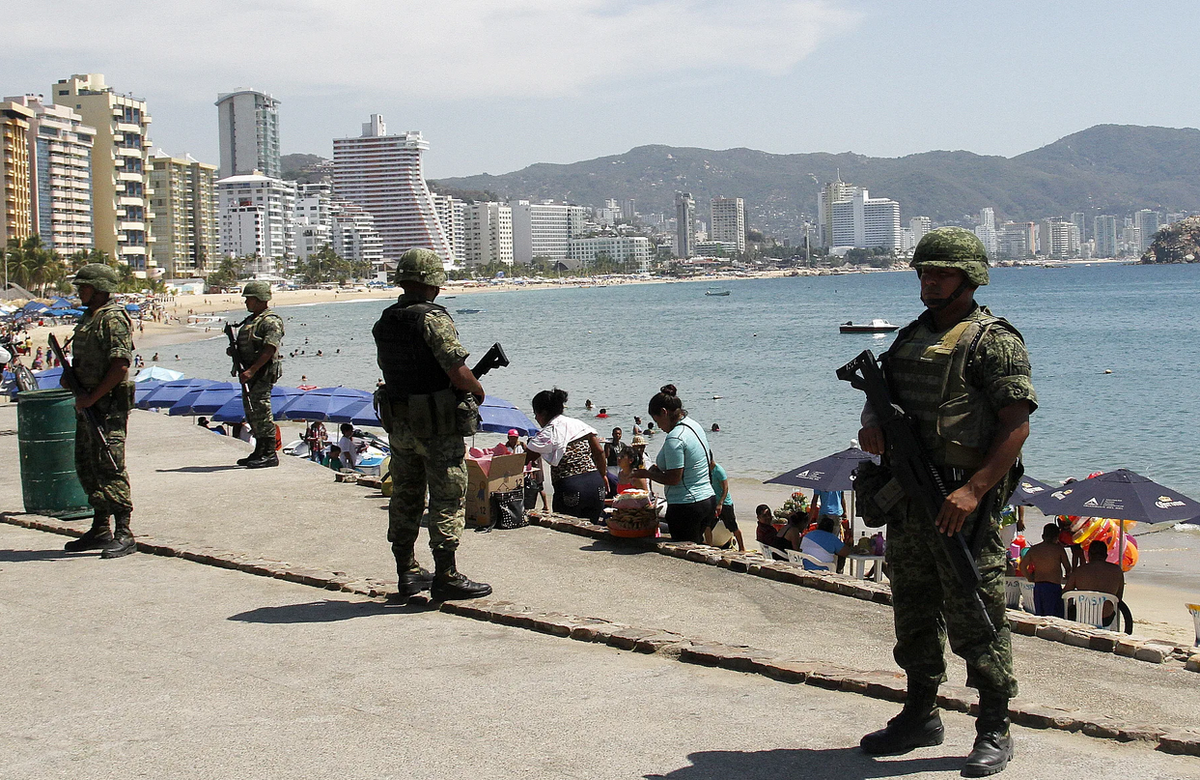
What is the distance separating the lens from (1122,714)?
195 inches

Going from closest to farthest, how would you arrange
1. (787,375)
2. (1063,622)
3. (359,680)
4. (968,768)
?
(968,768), (359,680), (1063,622), (787,375)

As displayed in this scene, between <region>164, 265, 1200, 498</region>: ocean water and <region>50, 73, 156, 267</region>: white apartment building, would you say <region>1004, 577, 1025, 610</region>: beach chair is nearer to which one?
<region>164, 265, 1200, 498</region>: ocean water

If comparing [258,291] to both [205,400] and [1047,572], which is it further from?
[205,400]

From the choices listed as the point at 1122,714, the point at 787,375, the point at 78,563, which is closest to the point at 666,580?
the point at 1122,714

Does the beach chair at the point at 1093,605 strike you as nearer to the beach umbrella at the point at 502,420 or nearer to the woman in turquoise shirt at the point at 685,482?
the woman in turquoise shirt at the point at 685,482

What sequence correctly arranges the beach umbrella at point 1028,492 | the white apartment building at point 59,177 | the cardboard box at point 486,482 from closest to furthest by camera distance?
the cardboard box at point 486,482, the beach umbrella at point 1028,492, the white apartment building at point 59,177

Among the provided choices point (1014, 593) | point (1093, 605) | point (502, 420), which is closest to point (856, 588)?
point (1014, 593)

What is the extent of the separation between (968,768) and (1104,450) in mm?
28314

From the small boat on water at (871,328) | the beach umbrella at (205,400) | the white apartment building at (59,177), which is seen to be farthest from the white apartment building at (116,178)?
the beach umbrella at (205,400)

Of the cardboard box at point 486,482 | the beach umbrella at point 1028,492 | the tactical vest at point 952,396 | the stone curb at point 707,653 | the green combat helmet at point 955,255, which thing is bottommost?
the beach umbrella at point 1028,492

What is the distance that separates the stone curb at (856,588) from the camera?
5.94 m

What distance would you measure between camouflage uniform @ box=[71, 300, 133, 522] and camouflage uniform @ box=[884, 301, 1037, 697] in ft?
19.4

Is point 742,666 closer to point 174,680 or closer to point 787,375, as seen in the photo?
point 174,680

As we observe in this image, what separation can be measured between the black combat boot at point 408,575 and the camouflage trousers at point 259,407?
5782 mm
